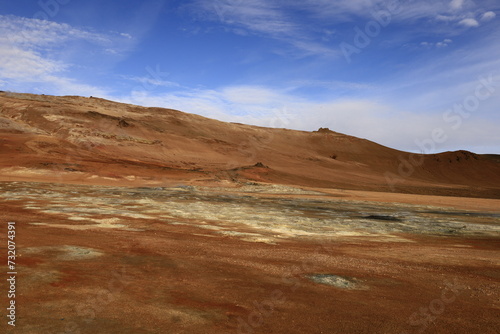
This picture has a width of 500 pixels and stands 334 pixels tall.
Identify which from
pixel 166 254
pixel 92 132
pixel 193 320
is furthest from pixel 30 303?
pixel 92 132

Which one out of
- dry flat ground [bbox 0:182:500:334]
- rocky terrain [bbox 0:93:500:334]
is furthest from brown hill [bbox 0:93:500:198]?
dry flat ground [bbox 0:182:500:334]

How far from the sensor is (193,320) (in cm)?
476

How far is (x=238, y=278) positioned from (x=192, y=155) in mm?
44442

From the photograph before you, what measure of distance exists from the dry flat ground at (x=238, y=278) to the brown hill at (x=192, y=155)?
21.8 m

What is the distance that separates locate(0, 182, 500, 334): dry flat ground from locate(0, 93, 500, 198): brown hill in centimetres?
2180

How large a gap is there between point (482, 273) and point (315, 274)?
427 centimetres

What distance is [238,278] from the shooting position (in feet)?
22.4

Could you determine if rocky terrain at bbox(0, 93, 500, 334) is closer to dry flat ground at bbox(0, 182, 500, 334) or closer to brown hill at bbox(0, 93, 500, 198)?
dry flat ground at bbox(0, 182, 500, 334)

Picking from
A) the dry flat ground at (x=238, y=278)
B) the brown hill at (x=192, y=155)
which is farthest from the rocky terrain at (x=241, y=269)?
the brown hill at (x=192, y=155)

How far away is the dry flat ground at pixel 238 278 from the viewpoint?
485 centimetres

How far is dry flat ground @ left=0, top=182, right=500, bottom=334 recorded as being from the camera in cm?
485

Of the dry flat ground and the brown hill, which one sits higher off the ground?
the brown hill

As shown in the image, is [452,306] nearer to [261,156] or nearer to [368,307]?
[368,307]

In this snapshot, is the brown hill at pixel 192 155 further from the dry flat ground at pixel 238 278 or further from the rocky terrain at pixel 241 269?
the dry flat ground at pixel 238 278
